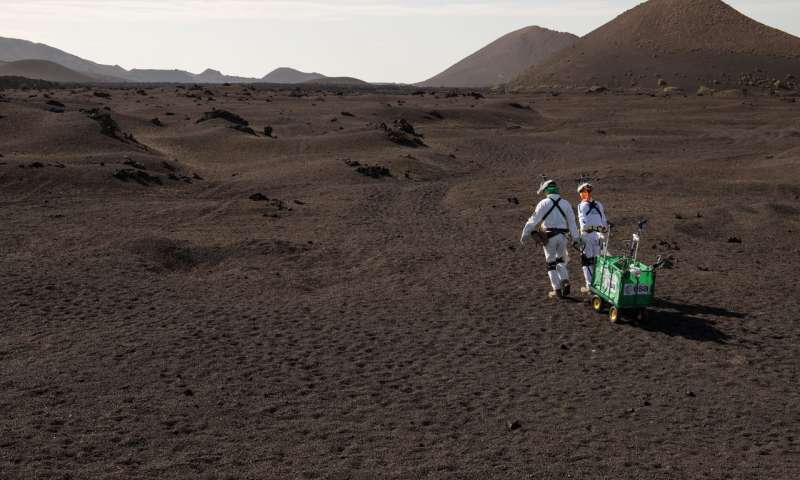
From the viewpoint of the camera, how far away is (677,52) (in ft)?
379

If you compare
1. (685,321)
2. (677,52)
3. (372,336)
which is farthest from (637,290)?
(677,52)

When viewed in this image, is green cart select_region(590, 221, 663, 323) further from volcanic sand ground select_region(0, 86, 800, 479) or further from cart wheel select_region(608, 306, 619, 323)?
volcanic sand ground select_region(0, 86, 800, 479)

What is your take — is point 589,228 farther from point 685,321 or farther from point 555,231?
point 685,321

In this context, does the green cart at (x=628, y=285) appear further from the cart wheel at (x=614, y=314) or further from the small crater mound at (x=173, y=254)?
the small crater mound at (x=173, y=254)

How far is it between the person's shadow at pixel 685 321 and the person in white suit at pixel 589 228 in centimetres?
136

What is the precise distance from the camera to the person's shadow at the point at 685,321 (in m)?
12.5

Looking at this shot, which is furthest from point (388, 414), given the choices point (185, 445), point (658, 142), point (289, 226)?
point (658, 142)

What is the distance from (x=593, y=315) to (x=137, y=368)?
7.74 meters

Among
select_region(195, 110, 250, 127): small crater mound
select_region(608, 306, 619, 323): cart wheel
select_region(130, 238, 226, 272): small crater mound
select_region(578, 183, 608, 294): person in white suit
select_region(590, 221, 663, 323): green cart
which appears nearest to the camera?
select_region(590, 221, 663, 323): green cart

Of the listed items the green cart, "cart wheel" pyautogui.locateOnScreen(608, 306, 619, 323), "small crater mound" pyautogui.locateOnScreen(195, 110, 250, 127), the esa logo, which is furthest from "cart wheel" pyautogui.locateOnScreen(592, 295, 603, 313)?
"small crater mound" pyautogui.locateOnScreen(195, 110, 250, 127)

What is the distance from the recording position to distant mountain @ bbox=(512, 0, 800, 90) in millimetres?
105125

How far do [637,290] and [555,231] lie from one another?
87.7 inches

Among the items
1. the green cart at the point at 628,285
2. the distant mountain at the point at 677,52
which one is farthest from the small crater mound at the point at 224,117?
the distant mountain at the point at 677,52

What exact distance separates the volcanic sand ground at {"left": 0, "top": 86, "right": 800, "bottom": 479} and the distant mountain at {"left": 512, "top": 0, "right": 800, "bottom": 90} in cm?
8142
